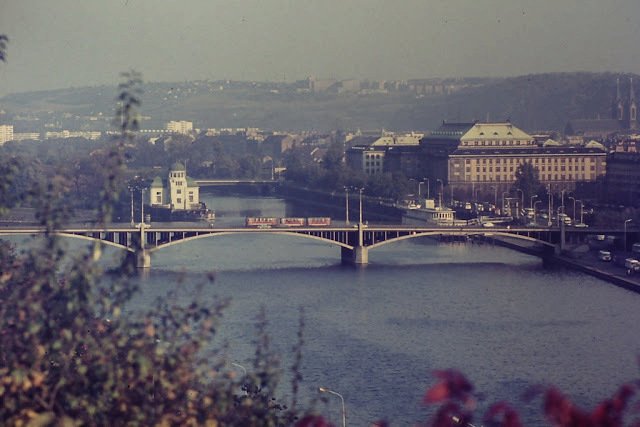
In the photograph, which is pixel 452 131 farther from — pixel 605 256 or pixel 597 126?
pixel 605 256

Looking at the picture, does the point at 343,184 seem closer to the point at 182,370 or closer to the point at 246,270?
the point at 246,270

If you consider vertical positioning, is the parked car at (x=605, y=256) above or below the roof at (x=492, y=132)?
below

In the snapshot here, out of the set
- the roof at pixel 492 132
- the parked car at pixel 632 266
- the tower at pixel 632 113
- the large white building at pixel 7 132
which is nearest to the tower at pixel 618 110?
the tower at pixel 632 113

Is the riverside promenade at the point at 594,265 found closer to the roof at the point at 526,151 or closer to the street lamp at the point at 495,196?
the street lamp at the point at 495,196

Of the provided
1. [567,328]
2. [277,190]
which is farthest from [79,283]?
[277,190]

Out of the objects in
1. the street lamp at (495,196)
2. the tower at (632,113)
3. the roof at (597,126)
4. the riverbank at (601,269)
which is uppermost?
the tower at (632,113)

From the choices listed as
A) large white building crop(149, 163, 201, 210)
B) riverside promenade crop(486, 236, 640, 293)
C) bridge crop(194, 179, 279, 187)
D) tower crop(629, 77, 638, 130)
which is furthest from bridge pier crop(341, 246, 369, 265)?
tower crop(629, 77, 638, 130)
